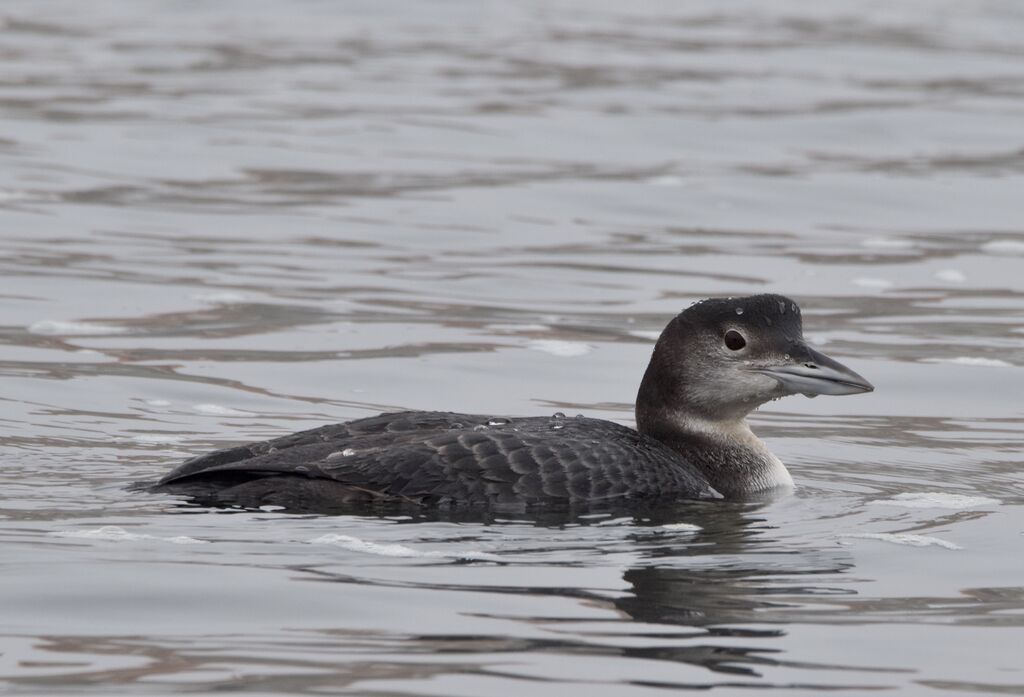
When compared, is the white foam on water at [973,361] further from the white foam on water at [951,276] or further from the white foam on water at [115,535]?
the white foam on water at [115,535]

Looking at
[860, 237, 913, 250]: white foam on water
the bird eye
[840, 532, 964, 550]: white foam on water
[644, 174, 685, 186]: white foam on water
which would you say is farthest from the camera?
[644, 174, 685, 186]: white foam on water

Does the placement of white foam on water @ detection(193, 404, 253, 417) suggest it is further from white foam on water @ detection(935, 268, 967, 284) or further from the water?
white foam on water @ detection(935, 268, 967, 284)

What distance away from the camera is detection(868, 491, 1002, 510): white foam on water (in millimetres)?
6629

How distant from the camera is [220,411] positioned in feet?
26.5

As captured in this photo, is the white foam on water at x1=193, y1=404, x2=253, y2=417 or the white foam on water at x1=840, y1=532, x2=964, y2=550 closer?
the white foam on water at x1=840, y1=532, x2=964, y2=550

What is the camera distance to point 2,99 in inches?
657

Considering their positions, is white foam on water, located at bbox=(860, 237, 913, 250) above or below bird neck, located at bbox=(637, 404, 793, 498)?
above

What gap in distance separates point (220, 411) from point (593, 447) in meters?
2.21

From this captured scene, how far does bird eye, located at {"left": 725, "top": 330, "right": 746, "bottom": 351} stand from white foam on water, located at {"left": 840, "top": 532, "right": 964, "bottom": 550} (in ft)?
2.89

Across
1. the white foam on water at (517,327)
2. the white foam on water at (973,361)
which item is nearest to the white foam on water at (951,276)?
the white foam on water at (973,361)

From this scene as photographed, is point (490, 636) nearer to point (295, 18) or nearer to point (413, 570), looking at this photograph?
point (413, 570)

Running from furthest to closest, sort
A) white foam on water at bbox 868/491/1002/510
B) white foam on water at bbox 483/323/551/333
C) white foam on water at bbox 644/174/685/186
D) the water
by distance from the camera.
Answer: white foam on water at bbox 644/174/685/186 < white foam on water at bbox 483/323/551/333 < white foam on water at bbox 868/491/1002/510 < the water

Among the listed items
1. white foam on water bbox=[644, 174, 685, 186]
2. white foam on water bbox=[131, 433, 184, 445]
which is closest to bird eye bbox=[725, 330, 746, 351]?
white foam on water bbox=[131, 433, 184, 445]

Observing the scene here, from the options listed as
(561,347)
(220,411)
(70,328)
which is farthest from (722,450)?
(70,328)
